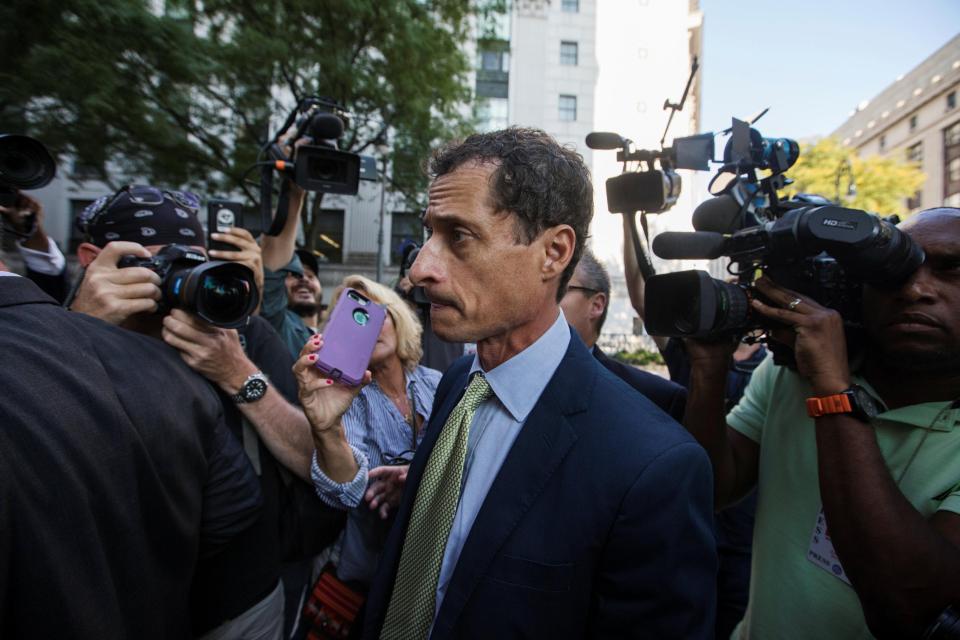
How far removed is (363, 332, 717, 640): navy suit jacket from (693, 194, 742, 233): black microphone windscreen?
0.91 m

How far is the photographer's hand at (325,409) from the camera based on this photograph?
5.43ft

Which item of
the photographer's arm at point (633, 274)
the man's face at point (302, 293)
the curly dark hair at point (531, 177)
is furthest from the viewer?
the man's face at point (302, 293)

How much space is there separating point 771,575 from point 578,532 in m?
0.83

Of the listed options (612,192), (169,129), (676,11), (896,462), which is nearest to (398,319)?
(612,192)

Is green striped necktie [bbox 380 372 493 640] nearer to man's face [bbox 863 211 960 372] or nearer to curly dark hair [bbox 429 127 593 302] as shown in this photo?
curly dark hair [bbox 429 127 593 302]

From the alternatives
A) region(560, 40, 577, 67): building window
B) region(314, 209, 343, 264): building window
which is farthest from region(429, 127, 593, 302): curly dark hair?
region(560, 40, 577, 67): building window

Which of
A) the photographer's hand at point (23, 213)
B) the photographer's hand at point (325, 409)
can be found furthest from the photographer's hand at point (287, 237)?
the photographer's hand at point (325, 409)

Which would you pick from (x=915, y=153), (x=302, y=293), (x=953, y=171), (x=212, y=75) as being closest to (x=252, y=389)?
(x=302, y=293)

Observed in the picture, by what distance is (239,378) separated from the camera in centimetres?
169

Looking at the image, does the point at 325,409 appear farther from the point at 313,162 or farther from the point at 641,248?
the point at 641,248

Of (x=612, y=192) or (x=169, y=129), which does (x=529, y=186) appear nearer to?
(x=612, y=192)

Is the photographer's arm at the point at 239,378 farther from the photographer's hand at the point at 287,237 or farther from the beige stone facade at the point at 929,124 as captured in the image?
the beige stone facade at the point at 929,124

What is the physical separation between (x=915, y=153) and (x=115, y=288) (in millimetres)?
41049

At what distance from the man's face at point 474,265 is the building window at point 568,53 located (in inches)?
1102
